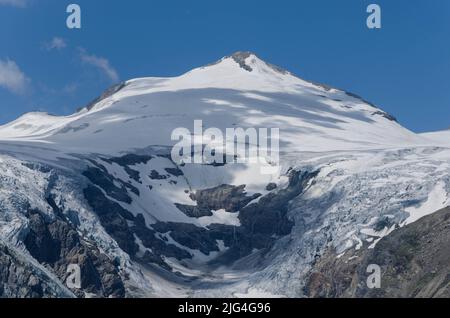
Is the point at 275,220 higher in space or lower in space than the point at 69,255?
higher

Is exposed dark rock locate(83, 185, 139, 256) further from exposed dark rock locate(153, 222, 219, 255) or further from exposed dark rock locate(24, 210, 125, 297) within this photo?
exposed dark rock locate(24, 210, 125, 297)

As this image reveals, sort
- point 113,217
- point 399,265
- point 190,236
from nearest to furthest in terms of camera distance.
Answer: point 399,265, point 113,217, point 190,236

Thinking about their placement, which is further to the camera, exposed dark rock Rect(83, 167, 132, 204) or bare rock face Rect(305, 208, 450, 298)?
exposed dark rock Rect(83, 167, 132, 204)

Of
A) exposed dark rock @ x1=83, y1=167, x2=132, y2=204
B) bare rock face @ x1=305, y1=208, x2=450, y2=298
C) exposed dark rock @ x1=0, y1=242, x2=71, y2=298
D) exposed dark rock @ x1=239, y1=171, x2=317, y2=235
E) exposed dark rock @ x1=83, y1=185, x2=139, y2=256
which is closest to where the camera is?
exposed dark rock @ x1=0, y1=242, x2=71, y2=298

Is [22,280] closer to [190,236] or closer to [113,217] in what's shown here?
[113,217]

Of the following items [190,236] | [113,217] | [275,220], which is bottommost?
[190,236]

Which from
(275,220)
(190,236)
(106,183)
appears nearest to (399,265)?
(275,220)

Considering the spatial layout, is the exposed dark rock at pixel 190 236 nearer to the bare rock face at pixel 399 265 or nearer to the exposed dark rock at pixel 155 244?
the exposed dark rock at pixel 155 244

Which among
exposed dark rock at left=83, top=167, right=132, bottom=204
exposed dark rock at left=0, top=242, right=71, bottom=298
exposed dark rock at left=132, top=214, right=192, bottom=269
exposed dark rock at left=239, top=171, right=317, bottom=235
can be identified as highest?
exposed dark rock at left=83, top=167, right=132, bottom=204

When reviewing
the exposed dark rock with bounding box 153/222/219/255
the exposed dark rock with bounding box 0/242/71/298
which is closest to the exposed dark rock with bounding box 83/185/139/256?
the exposed dark rock with bounding box 153/222/219/255
